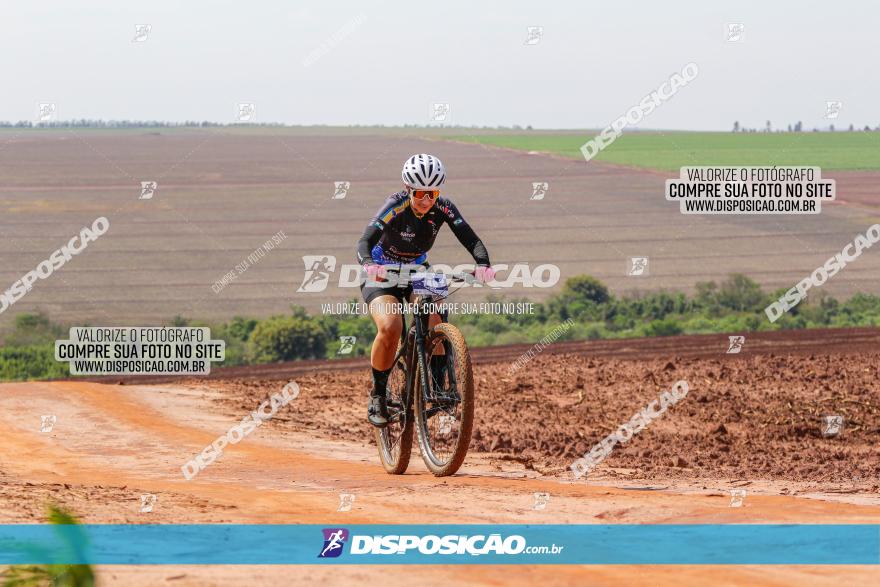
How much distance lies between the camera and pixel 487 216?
122ft

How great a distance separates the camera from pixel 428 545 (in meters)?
6.60

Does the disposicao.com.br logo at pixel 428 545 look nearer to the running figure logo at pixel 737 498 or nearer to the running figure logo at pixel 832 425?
the running figure logo at pixel 737 498

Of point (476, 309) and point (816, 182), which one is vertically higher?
point (816, 182)

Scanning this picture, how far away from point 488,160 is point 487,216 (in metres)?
14.7

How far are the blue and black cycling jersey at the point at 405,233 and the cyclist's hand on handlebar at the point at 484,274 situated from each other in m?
0.08

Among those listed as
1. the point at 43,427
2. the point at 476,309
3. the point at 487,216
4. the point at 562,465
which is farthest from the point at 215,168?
the point at 562,465

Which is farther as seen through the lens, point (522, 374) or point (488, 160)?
point (488, 160)

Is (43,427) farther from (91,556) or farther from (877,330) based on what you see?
(877,330)

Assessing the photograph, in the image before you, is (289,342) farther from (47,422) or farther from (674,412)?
(674,412)

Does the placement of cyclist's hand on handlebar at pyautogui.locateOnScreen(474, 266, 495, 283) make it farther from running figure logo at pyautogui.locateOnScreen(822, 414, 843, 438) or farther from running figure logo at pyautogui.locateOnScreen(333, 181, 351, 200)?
running figure logo at pyautogui.locateOnScreen(333, 181, 351, 200)

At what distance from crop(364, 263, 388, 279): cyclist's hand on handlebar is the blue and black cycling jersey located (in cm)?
5

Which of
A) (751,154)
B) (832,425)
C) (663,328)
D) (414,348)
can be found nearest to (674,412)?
(832,425)

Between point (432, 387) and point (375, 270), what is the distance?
1.09 metres

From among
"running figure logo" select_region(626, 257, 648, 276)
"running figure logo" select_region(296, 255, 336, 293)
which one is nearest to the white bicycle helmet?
"running figure logo" select_region(296, 255, 336, 293)
